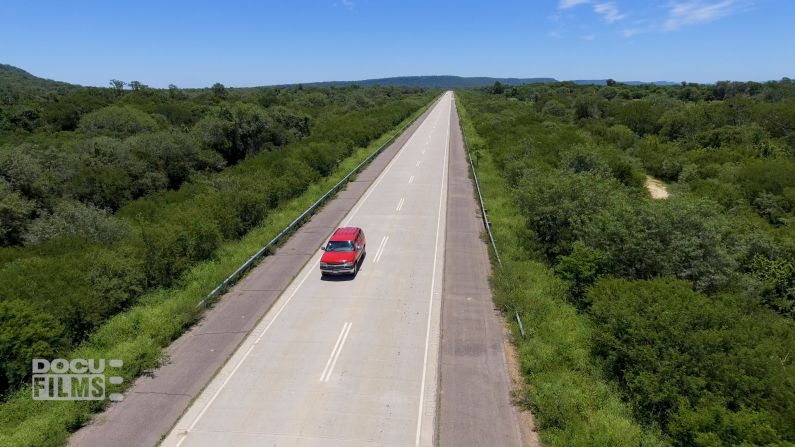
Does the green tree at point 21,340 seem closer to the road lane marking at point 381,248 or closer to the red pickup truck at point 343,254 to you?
the red pickup truck at point 343,254

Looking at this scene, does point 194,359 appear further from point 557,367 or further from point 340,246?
point 557,367

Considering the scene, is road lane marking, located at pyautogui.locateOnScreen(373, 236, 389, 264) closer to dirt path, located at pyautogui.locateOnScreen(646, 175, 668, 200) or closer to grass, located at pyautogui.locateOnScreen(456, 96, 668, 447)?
grass, located at pyautogui.locateOnScreen(456, 96, 668, 447)

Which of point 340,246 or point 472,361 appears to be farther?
point 340,246

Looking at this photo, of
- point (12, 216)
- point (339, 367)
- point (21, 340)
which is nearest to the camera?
point (21, 340)

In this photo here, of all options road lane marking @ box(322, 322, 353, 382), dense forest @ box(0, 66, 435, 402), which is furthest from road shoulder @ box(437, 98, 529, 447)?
dense forest @ box(0, 66, 435, 402)

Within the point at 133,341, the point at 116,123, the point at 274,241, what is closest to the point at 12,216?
the point at 274,241

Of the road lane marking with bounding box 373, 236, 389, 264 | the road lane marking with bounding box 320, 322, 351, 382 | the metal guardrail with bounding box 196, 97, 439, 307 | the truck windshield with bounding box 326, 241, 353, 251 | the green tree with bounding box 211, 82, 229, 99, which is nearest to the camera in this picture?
the road lane marking with bounding box 320, 322, 351, 382

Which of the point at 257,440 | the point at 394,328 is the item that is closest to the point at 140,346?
the point at 257,440
